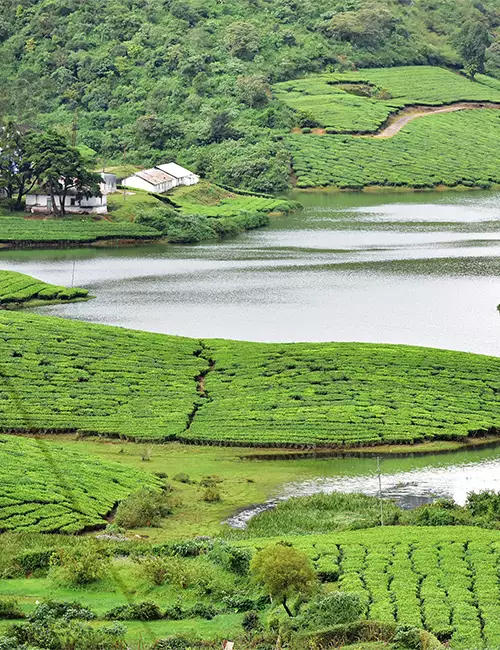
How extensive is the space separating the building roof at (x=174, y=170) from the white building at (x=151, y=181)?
1409 mm

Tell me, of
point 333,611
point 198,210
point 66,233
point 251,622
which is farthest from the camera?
point 198,210

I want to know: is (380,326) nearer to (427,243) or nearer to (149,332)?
(149,332)

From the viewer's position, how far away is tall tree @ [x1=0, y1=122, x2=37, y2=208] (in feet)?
464

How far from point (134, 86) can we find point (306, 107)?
24.9 metres

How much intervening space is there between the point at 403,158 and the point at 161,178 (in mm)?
37004

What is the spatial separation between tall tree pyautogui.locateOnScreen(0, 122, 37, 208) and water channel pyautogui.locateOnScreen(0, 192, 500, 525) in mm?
14822

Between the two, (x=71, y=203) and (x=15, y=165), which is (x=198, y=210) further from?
(x=15, y=165)

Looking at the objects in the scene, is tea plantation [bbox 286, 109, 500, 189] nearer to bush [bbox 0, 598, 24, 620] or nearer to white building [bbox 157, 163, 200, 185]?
white building [bbox 157, 163, 200, 185]

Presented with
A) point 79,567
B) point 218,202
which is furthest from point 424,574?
point 218,202

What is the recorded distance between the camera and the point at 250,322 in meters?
95.9

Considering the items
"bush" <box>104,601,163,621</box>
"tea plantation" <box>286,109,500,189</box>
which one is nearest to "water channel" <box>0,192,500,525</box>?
"bush" <box>104,601,163,621</box>

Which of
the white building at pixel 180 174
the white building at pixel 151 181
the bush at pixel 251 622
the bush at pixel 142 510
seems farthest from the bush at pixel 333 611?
the white building at pixel 180 174

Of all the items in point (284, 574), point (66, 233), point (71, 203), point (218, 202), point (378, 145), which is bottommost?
point (284, 574)

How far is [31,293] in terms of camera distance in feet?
346
